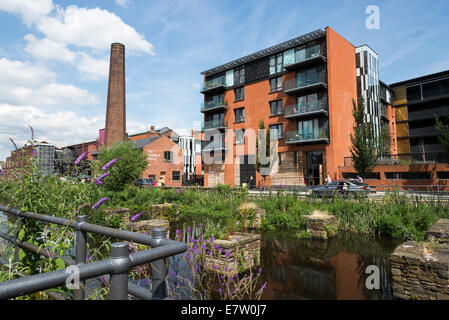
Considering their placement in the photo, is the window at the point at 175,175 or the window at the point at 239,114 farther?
the window at the point at 175,175

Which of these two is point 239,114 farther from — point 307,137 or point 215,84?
point 307,137

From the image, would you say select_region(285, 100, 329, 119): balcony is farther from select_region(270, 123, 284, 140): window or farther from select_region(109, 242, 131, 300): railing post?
select_region(109, 242, 131, 300): railing post

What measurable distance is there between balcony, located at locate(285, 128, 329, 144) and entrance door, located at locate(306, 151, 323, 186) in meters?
1.28

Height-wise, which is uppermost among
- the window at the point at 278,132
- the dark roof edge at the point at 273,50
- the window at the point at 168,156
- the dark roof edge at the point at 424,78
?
the dark roof edge at the point at 273,50

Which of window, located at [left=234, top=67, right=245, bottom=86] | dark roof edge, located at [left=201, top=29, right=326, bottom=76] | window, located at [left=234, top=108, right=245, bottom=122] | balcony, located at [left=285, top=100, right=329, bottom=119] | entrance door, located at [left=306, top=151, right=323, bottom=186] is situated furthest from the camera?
window, located at [left=234, top=67, right=245, bottom=86]

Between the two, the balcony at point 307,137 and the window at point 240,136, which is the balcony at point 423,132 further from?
the window at point 240,136

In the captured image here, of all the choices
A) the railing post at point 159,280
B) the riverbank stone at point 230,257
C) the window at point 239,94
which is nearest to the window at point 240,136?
the window at point 239,94

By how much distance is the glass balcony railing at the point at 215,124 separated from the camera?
33.8 m

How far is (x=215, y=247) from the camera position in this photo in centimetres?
526

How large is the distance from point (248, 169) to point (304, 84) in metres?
10.9

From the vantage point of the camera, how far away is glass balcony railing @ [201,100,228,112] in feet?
111

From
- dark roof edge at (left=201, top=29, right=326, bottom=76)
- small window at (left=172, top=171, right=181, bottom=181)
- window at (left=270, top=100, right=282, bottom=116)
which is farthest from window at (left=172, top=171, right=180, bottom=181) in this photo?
window at (left=270, top=100, right=282, bottom=116)
